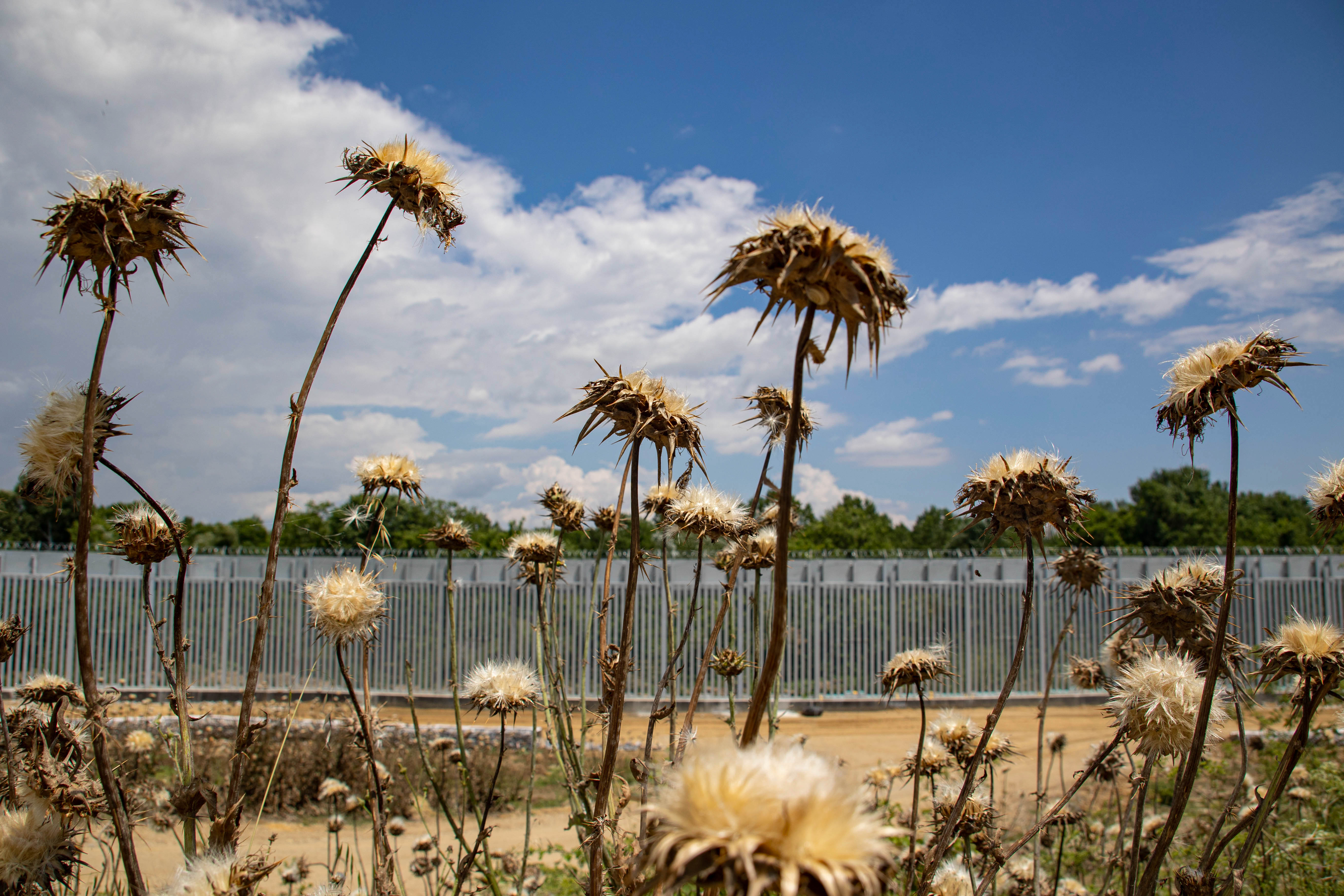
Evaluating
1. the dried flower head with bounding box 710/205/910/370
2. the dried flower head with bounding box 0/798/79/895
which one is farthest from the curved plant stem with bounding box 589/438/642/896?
the dried flower head with bounding box 0/798/79/895

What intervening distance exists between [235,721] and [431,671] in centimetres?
462

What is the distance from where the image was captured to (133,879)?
1542 mm

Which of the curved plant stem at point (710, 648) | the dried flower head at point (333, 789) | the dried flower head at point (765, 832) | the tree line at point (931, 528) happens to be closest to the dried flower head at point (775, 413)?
the curved plant stem at point (710, 648)

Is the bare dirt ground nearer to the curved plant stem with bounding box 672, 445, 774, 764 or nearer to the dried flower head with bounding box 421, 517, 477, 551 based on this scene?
the curved plant stem with bounding box 672, 445, 774, 764

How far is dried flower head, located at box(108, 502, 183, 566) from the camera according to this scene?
2.22 meters

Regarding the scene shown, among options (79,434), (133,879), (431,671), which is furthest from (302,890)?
(431,671)

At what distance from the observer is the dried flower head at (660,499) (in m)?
3.05

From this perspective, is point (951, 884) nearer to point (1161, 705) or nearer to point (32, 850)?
point (1161, 705)

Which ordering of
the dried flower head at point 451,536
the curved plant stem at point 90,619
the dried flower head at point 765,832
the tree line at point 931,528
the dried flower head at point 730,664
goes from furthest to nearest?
the tree line at point 931,528 → the dried flower head at point 451,536 → the dried flower head at point 730,664 → the curved plant stem at point 90,619 → the dried flower head at point 765,832

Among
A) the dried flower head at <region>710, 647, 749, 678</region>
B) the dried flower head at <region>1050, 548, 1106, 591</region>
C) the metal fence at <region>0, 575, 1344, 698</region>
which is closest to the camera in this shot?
the dried flower head at <region>710, 647, 749, 678</region>

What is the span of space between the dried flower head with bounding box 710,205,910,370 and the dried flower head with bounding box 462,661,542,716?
249cm

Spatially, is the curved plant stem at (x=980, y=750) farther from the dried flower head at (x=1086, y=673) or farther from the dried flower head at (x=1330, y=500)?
the dried flower head at (x=1086, y=673)

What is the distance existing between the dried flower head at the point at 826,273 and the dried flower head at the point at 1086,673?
4.14 meters

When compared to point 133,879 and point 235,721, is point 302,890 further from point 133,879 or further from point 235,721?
point 235,721
